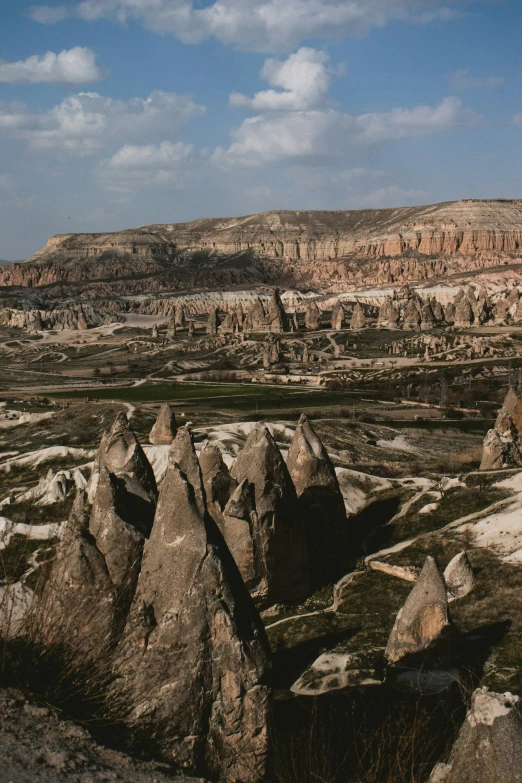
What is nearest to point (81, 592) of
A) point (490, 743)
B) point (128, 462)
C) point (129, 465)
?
point (490, 743)

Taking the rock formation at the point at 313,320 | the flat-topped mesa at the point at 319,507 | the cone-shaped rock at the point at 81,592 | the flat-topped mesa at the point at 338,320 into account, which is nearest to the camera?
the cone-shaped rock at the point at 81,592

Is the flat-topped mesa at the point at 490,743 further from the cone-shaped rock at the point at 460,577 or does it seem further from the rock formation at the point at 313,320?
the rock formation at the point at 313,320

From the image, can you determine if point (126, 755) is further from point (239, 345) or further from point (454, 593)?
point (239, 345)

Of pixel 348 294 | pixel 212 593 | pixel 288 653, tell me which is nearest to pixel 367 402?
pixel 288 653

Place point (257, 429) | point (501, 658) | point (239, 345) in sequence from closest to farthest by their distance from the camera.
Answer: point (501, 658)
point (257, 429)
point (239, 345)

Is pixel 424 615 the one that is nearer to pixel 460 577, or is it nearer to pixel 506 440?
pixel 460 577

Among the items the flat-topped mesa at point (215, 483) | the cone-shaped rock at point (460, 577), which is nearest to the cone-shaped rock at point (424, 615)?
the cone-shaped rock at point (460, 577)

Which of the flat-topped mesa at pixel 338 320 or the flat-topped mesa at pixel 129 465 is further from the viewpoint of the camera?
the flat-topped mesa at pixel 338 320
